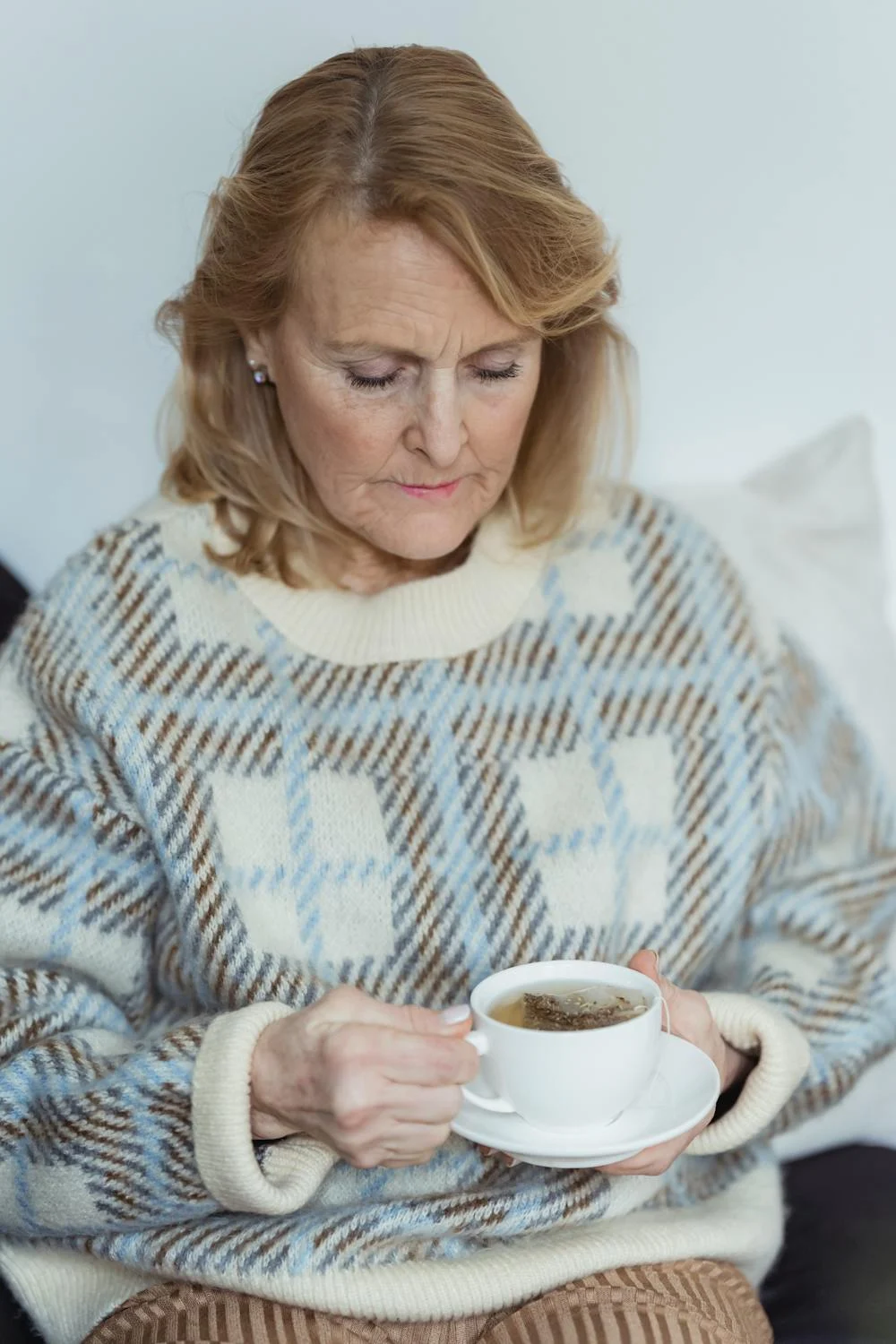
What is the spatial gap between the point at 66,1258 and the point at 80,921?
0.29 metres

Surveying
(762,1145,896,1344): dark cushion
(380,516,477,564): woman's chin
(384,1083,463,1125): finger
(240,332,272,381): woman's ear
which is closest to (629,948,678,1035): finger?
(384,1083,463,1125): finger

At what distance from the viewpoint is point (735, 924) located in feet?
4.94

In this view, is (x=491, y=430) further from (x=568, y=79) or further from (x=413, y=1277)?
(x=413, y=1277)

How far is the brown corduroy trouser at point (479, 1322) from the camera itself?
3.94ft

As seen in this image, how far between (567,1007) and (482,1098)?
0.30ft

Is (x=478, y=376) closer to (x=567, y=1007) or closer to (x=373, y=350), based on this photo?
(x=373, y=350)

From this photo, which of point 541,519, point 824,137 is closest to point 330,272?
point 541,519

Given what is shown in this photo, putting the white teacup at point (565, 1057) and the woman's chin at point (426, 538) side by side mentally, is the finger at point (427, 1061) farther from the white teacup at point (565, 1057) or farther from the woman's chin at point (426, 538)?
the woman's chin at point (426, 538)

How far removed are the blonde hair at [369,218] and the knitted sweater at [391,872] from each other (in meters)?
0.06

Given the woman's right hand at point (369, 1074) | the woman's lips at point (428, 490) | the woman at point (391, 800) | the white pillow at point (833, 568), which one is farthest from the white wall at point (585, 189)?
the woman's right hand at point (369, 1074)

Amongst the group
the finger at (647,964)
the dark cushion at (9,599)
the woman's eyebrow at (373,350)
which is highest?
the woman's eyebrow at (373,350)

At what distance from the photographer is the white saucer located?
1.06m

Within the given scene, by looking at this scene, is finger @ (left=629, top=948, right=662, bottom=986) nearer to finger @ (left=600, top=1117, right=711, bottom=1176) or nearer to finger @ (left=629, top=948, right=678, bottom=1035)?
finger @ (left=629, top=948, right=678, bottom=1035)

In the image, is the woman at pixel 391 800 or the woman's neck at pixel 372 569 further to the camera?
the woman's neck at pixel 372 569
